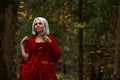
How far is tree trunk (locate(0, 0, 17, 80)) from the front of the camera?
821cm

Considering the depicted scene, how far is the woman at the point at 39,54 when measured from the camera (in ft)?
25.8

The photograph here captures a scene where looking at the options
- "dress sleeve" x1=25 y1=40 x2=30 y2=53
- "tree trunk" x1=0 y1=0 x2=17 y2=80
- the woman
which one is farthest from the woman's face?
"tree trunk" x1=0 y1=0 x2=17 y2=80

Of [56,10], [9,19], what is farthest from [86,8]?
[9,19]

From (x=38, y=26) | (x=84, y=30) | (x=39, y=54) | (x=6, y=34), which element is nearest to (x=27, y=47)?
(x=39, y=54)

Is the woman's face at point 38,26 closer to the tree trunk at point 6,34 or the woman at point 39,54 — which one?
the woman at point 39,54

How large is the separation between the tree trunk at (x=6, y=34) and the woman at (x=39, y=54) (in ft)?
1.76

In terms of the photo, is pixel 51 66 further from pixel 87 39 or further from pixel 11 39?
pixel 87 39

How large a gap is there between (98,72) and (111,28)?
104 inches

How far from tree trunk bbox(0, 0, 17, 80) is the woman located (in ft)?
1.76

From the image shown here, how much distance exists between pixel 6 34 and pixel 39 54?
0.97 meters

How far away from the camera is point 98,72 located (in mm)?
14422

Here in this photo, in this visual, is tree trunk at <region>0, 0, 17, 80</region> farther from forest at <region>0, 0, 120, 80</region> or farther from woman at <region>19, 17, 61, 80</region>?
woman at <region>19, 17, 61, 80</region>

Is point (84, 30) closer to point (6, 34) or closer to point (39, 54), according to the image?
point (6, 34)

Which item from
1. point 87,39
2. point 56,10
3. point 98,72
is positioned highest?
point 56,10
